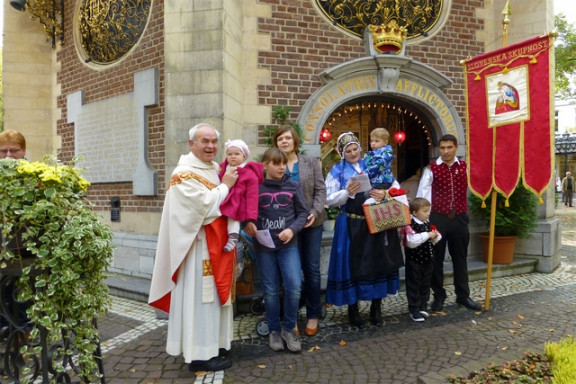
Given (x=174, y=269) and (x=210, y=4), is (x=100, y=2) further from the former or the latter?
(x=174, y=269)

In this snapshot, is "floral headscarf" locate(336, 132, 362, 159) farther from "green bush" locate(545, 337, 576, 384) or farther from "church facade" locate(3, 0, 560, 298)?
"green bush" locate(545, 337, 576, 384)

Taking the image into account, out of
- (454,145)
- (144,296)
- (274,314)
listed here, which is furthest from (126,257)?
(454,145)

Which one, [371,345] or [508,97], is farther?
[508,97]

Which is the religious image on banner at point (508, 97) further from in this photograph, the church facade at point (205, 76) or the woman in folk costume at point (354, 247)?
the church facade at point (205, 76)

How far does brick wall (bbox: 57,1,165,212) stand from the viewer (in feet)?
19.5

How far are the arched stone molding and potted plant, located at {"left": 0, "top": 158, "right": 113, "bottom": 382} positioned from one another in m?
4.18

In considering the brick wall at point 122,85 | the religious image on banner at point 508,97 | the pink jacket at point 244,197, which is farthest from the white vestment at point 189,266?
the religious image on banner at point 508,97

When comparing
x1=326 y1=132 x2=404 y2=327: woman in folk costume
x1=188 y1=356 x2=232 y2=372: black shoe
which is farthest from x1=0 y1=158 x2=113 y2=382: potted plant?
x1=326 y1=132 x2=404 y2=327: woman in folk costume

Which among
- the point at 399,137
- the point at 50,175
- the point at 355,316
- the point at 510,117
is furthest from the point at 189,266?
the point at 399,137

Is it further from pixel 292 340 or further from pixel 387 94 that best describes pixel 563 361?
pixel 387 94

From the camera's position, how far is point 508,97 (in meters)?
4.61

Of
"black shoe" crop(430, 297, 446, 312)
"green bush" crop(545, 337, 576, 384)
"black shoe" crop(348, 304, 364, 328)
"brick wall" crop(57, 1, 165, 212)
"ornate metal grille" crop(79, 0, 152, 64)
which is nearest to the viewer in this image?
"green bush" crop(545, 337, 576, 384)

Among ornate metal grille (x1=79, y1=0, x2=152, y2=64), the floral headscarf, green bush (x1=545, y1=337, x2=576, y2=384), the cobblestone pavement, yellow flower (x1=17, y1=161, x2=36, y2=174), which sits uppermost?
ornate metal grille (x1=79, y1=0, x2=152, y2=64)

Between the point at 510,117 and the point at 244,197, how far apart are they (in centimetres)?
318
